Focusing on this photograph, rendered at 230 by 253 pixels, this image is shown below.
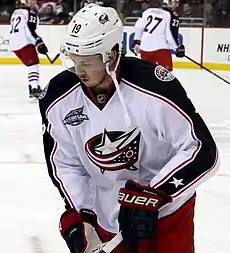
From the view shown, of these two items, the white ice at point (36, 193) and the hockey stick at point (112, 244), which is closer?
the hockey stick at point (112, 244)

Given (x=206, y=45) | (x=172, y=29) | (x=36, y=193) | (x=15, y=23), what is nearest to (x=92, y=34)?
(x=36, y=193)

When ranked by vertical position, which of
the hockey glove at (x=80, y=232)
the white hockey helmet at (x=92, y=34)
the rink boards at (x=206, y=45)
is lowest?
the rink boards at (x=206, y=45)

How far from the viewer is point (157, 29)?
6.20m

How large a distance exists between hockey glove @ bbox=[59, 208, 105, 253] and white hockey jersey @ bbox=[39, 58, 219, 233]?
0.11ft

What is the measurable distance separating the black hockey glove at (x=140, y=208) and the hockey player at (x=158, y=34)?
4836 mm

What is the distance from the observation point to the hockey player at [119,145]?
1324mm

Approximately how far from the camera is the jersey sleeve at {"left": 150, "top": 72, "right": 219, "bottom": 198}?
4.38ft

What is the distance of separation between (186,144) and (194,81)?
6.20 meters

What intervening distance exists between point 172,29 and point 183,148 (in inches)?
193

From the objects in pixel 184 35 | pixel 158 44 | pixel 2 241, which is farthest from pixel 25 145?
pixel 184 35

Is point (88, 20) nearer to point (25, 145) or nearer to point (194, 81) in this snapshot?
point (25, 145)

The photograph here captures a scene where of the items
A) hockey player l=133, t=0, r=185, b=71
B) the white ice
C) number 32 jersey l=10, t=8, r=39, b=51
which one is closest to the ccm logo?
the white ice

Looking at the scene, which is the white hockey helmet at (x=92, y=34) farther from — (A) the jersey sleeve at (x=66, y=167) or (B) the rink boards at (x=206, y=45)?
(B) the rink boards at (x=206, y=45)

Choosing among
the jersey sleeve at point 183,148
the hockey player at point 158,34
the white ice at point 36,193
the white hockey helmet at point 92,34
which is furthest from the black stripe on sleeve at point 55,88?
the hockey player at point 158,34
